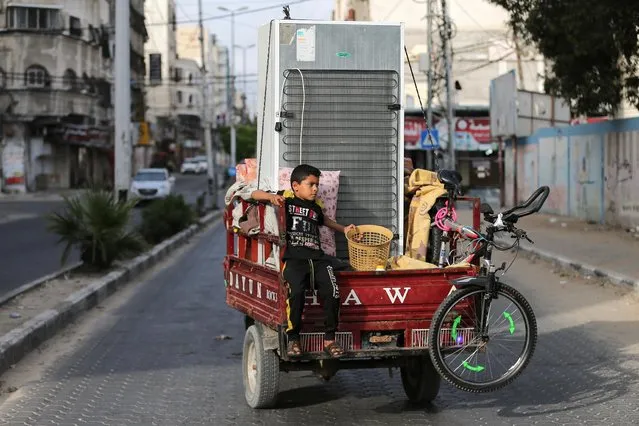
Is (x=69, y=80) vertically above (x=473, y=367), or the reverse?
(x=69, y=80)

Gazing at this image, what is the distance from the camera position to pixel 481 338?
662 centimetres

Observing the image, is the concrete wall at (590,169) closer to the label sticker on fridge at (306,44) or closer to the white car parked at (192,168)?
the label sticker on fridge at (306,44)

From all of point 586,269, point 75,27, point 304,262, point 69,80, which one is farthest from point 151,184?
point 304,262

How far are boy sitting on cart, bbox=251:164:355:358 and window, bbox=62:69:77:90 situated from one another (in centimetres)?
5563

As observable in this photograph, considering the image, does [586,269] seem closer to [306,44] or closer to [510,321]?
[306,44]

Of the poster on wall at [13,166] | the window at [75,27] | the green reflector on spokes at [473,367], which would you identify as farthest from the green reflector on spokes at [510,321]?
the window at [75,27]

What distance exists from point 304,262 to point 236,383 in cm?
223

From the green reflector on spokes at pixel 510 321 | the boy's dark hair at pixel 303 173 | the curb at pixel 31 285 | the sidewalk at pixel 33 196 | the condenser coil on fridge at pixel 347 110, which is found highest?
the condenser coil on fridge at pixel 347 110

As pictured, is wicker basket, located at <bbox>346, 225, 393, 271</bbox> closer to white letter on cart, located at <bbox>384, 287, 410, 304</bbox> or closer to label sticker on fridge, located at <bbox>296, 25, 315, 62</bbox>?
white letter on cart, located at <bbox>384, 287, 410, 304</bbox>

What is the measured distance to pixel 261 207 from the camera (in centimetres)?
696

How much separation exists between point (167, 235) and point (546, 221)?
10.9m

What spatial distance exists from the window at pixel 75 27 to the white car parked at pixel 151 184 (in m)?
15.5

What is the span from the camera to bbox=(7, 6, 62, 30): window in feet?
194

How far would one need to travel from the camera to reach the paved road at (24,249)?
1720 centimetres
